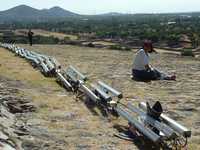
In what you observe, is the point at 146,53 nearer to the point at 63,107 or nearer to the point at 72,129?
the point at 63,107

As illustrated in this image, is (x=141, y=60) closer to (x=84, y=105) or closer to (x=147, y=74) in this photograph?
(x=147, y=74)

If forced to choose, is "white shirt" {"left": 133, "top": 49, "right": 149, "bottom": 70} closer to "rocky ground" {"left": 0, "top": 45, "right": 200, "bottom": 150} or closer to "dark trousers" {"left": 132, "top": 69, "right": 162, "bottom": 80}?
"dark trousers" {"left": 132, "top": 69, "right": 162, "bottom": 80}

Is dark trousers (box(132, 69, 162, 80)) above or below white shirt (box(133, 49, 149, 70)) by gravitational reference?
below

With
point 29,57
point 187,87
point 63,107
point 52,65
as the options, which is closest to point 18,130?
point 63,107

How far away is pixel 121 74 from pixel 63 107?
5.16 meters

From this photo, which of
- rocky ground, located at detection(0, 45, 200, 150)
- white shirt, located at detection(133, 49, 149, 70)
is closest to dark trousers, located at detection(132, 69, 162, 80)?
white shirt, located at detection(133, 49, 149, 70)

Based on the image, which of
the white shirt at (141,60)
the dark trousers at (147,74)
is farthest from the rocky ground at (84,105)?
the white shirt at (141,60)

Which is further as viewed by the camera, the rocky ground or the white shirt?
the white shirt

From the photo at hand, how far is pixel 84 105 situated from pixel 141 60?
352 centimetres

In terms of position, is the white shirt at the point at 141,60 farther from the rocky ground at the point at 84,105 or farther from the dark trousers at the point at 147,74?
the rocky ground at the point at 84,105

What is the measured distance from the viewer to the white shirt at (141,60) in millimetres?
12906

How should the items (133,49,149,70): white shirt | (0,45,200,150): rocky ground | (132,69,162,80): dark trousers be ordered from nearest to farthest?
(0,45,200,150): rocky ground
(133,49,149,70): white shirt
(132,69,162,80): dark trousers

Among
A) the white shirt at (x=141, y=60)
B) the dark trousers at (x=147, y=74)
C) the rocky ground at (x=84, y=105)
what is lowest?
the rocky ground at (x=84, y=105)

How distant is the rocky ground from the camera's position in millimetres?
7418
